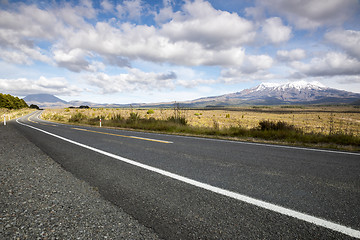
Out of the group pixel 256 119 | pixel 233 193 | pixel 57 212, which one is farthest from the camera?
pixel 256 119

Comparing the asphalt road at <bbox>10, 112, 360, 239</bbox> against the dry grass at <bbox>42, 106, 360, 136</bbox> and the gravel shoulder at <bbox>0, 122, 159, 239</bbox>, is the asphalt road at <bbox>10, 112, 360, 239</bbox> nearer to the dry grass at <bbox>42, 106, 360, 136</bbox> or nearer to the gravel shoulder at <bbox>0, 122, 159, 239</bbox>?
the gravel shoulder at <bbox>0, 122, 159, 239</bbox>

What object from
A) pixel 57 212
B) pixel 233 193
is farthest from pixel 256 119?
pixel 57 212

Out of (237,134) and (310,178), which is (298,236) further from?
(237,134)

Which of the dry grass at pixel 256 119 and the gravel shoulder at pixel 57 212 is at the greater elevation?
the gravel shoulder at pixel 57 212

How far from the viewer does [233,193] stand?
9.66 feet

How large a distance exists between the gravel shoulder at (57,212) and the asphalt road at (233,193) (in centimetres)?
20

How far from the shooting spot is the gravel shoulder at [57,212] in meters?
2.03

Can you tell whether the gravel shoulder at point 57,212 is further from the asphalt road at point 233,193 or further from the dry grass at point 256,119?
the dry grass at point 256,119

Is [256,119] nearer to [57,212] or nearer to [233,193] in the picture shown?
[233,193]

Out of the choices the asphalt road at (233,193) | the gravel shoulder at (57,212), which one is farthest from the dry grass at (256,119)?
the gravel shoulder at (57,212)

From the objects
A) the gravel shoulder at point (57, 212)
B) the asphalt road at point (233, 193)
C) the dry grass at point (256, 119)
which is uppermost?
the gravel shoulder at point (57, 212)

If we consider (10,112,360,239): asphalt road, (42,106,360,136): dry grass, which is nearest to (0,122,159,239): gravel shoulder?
(10,112,360,239): asphalt road

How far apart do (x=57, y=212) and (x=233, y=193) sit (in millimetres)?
2468

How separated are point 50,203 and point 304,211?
345 centimetres
